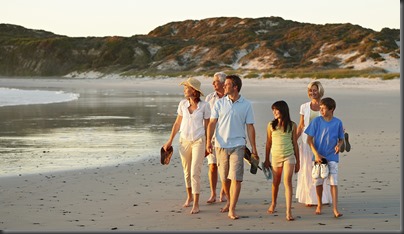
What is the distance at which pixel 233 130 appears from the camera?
287 inches

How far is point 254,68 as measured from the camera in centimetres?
8825

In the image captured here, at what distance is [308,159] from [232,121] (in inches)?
42.5

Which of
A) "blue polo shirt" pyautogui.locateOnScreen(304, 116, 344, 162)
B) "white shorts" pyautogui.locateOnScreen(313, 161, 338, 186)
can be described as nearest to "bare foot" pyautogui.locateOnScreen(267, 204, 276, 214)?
"white shorts" pyautogui.locateOnScreen(313, 161, 338, 186)

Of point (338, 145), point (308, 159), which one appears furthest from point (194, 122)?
point (338, 145)

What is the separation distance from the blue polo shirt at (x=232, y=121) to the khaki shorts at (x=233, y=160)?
0.05m

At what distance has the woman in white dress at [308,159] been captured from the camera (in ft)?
25.2

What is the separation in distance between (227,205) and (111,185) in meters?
2.13

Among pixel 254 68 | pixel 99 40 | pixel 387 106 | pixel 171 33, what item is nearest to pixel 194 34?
pixel 171 33

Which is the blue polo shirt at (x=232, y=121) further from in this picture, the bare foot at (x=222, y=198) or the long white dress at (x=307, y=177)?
the bare foot at (x=222, y=198)

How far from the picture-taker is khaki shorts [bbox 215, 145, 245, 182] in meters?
7.27

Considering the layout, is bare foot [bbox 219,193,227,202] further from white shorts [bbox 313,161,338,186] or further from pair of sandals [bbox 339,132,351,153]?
pair of sandals [bbox 339,132,351,153]

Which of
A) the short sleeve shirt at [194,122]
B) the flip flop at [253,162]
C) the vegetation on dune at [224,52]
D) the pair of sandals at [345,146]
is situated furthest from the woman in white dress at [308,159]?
the vegetation on dune at [224,52]

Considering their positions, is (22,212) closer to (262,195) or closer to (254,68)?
(262,195)

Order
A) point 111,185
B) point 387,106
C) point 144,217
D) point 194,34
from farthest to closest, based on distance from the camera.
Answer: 1. point 194,34
2. point 387,106
3. point 111,185
4. point 144,217
